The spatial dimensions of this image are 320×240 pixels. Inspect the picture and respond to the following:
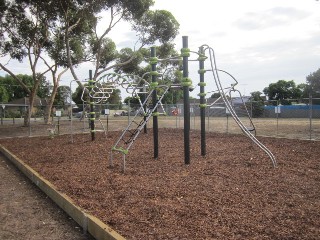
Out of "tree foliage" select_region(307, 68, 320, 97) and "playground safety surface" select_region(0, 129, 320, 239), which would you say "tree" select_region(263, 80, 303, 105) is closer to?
"tree foliage" select_region(307, 68, 320, 97)

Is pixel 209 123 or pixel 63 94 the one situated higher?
pixel 63 94

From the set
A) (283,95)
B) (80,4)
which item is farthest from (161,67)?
(283,95)

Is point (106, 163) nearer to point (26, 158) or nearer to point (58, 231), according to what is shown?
point (26, 158)

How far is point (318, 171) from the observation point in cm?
670

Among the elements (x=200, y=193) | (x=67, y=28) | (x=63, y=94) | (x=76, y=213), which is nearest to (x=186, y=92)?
(x=200, y=193)

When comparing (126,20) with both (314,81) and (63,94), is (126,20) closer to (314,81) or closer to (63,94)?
(63,94)

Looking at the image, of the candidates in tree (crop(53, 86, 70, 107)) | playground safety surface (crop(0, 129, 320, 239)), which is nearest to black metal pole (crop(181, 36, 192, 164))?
playground safety surface (crop(0, 129, 320, 239))

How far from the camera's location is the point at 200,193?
5219 mm

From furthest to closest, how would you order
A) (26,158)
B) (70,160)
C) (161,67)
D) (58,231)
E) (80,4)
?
(161,67) → (80,4) → (26,158) → (70,160) → (58,231)

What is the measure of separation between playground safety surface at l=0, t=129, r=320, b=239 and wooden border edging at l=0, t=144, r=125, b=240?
0.13 metres

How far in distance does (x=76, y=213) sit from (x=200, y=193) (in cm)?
193

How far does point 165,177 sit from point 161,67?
86.0 feet

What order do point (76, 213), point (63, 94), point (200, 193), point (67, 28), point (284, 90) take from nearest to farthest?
point (76, 213) → point (200, 193) → point (67, 28) → point (63, 94) → point (284, 90)

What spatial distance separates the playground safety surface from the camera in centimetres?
378
